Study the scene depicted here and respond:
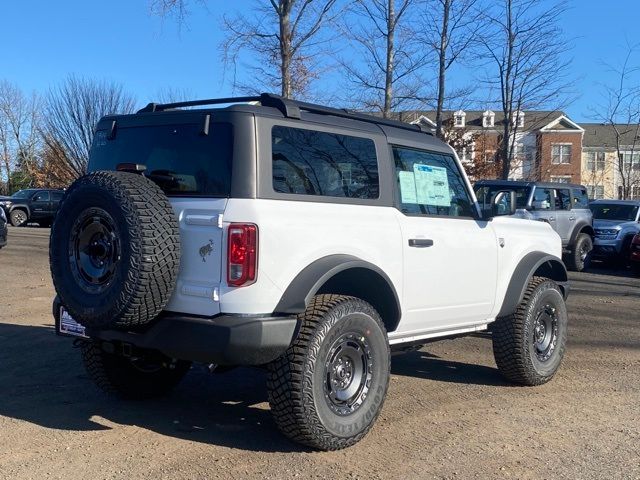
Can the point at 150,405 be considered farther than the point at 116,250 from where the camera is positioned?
Yes

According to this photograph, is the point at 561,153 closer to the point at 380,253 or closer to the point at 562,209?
the point at 562,209

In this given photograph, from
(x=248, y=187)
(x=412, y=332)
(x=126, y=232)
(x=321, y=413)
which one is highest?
(x=248, y=187)

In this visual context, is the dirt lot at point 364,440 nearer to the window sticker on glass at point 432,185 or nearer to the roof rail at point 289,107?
the window sticker on glass at point 432,185

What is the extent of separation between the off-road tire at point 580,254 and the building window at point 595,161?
4024cm

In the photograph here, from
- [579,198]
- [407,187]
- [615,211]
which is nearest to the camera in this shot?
[407,187]

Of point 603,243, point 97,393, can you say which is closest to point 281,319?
point 97,393

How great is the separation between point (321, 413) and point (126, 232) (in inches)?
60.9

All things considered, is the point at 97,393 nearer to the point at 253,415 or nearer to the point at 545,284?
the point at 253,415

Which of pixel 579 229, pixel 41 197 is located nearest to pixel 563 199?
pixel 579 229

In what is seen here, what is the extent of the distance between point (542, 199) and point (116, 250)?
1298 centimetres

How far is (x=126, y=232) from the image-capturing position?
386cm

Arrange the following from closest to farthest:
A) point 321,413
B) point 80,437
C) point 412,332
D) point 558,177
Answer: point 321,413 < point 80,437 < point 412,332 < point 558,177

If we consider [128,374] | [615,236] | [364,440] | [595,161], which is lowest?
[364,440]

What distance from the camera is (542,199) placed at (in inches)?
607
